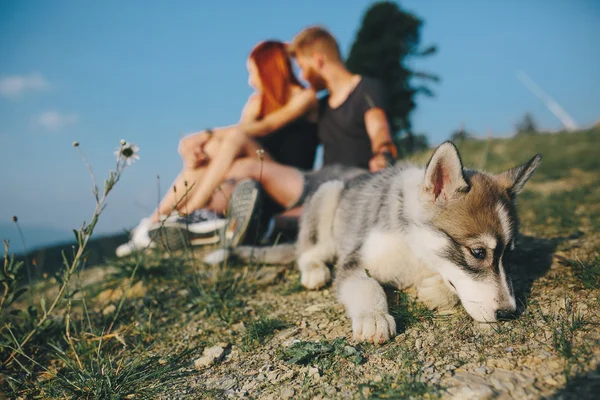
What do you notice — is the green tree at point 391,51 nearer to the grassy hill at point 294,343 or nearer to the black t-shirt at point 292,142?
the black t-shirt at point 292,142

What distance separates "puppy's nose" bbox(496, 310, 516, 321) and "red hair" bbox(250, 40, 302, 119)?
181 inches

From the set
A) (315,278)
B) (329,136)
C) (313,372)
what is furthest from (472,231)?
(329,136)

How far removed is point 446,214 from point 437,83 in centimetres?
1996

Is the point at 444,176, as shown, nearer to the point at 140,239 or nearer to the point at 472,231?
the point at 472,231

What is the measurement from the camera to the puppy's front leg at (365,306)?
6.72 ft

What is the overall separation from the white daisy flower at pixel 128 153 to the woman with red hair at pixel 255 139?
1.79 metres

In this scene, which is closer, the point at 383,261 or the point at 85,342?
the point at 85,342

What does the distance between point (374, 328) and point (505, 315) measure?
2.31ft

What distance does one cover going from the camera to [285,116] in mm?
5426

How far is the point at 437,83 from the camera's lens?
66.0 ft

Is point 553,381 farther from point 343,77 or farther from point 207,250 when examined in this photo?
point 343,77

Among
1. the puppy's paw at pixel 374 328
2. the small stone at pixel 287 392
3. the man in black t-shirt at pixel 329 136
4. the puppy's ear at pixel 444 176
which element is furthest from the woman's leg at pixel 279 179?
the small stone at pixel 287 392

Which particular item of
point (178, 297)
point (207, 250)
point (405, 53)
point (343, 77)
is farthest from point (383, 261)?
point (405, 53)

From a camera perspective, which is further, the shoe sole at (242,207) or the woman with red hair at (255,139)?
the woman with red hair at (255,139)
